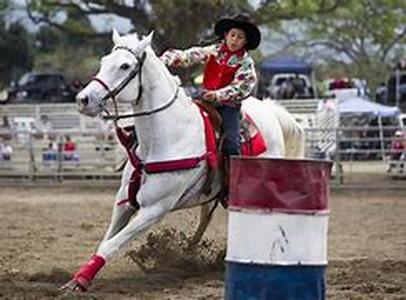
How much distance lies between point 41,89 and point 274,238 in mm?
34986

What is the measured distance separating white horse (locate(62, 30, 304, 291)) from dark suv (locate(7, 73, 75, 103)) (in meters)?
30.3

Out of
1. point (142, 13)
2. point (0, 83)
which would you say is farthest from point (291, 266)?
point (0, 83)

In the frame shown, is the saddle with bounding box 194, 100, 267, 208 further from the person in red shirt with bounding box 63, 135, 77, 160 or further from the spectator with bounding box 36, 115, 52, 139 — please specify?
the spectator with bounding box 36, 115, 52, 139

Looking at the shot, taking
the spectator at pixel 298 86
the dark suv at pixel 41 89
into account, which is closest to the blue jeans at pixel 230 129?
the spectator at pixel 298 86

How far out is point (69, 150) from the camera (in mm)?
21047

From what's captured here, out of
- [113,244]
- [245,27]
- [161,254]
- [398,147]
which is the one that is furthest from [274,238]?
[398,147]

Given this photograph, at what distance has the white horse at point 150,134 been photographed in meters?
7.59

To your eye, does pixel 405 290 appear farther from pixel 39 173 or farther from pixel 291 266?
pixel 39 173

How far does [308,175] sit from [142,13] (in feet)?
64.4

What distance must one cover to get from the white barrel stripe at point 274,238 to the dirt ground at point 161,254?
1.83 m

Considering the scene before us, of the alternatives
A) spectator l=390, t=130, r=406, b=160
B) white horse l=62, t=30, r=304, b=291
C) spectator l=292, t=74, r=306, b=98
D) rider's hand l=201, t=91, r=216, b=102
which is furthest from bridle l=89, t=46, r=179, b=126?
spectator l=292, t=74, r=306, b=98

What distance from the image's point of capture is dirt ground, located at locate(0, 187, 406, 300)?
7617mm

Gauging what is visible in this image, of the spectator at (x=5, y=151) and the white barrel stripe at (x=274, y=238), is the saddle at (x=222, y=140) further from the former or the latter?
the spectator at (x=5, y=151)

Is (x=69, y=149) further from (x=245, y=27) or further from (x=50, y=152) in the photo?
(x=245, y=27)
